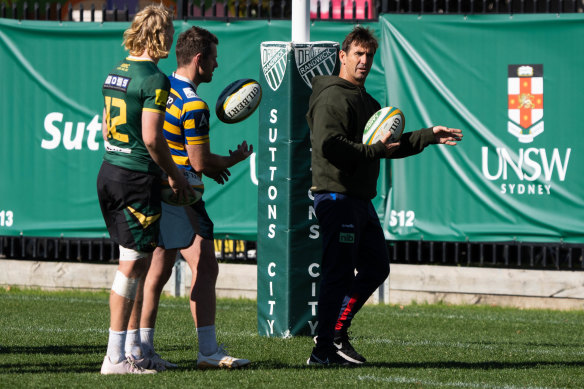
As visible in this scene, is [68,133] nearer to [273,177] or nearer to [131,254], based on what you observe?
[273,177]

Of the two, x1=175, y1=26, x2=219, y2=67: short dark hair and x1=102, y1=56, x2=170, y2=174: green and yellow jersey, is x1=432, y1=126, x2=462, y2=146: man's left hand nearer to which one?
x1=175, y1=26, x2=219, y2=67: short dark hair

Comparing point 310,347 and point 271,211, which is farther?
point 271,211

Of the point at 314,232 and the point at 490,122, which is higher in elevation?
the point at 490,122

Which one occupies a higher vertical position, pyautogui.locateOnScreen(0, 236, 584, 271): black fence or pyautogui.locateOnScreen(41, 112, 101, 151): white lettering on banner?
pyautogui.locateOnScreen(41, 112, 101, 151): white lettering on banner

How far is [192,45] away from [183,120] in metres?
0.54

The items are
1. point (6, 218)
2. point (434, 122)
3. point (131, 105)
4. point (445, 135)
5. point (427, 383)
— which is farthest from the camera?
point (6, 218)

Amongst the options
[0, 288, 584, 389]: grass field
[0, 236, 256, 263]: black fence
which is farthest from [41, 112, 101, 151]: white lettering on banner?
[0, 288, 584, 389]: grass field

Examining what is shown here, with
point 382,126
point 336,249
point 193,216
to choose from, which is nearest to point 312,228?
point 336,249

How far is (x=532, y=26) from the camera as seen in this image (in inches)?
473

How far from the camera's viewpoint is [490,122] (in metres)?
12.1

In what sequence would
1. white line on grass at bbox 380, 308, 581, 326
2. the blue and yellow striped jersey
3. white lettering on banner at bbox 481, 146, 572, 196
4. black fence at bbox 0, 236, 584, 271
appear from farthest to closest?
1. black fence at bbox 0, 236, 584, 271
2. white lettering on banner at bbox 481, 146, 572, 196
3. white line on grass at bbox 380, 308, 581, 326
4. the blue and yellow striped jersey

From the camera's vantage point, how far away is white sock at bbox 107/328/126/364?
6.41 meters

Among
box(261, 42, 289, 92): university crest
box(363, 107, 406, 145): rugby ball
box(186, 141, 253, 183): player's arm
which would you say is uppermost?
box(261, 42, 289, 92): university crest

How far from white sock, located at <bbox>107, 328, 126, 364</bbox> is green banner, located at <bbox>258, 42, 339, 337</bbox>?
277 cm
